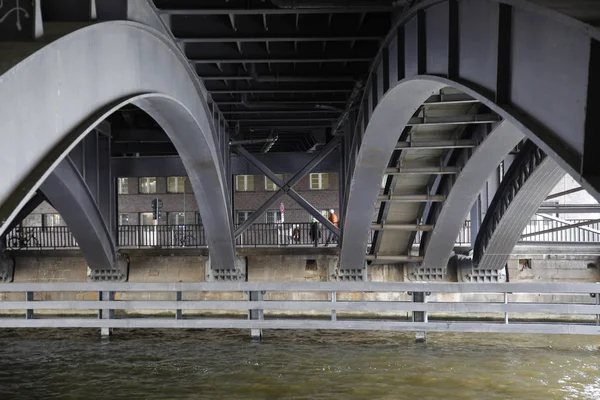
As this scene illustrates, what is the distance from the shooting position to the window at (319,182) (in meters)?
43.9

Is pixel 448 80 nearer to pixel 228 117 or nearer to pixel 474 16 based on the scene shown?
pixel 474 16

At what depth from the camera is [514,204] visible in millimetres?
19375

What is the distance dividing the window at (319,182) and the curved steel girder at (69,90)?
32515 mm

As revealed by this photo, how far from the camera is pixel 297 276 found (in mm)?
24906

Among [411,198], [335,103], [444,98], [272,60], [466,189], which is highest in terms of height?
[335,103]

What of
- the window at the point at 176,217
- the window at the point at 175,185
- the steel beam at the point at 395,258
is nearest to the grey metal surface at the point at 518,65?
the steel beam at the point at 395,258

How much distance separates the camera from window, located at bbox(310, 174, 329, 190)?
4394 cm

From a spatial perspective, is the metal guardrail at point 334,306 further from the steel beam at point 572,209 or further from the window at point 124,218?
the window at point 124,218

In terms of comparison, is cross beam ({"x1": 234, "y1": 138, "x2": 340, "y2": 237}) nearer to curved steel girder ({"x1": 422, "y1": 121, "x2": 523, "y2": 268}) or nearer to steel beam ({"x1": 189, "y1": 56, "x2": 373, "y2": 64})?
curved steel girder ({"x1": 422, "y1": 121, "x2": 523, "y2": 268})

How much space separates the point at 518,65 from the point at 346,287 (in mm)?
8551

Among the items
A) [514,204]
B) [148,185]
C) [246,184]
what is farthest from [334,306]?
[148,185]

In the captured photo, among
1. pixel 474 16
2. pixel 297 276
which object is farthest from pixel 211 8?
pixel 297 276

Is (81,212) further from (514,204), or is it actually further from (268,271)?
(514,204)

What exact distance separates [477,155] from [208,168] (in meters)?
6.68
